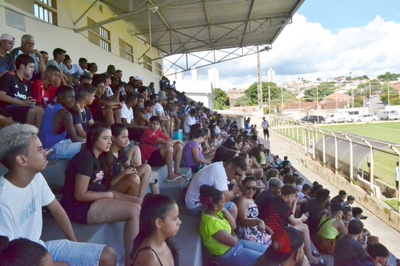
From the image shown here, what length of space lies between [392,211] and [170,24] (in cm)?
1010

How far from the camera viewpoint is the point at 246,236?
4184 millimetres

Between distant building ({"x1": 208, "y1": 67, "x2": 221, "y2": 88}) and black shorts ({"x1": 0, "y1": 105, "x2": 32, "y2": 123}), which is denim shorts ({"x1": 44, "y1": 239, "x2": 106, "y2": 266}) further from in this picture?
distant building ({"x1": 208, "y1": 67, "x2": 221, "y2": 88})

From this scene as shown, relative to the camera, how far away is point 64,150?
13.0 feet

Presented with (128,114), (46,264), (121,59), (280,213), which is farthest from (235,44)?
(46,264)

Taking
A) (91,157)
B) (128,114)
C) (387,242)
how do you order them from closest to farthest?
(91,157) < (128,114) < (387,242)

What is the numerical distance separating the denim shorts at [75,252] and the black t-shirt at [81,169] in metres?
0.70

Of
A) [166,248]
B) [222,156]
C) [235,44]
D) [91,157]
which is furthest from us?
[235,44]


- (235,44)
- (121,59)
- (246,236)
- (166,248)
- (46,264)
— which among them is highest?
(235,44)

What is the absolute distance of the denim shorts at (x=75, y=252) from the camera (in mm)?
2238

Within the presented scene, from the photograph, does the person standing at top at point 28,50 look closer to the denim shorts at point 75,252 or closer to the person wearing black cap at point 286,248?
the denim shorts at point 75,252

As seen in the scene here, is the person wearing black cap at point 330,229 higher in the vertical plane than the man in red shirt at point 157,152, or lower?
lower

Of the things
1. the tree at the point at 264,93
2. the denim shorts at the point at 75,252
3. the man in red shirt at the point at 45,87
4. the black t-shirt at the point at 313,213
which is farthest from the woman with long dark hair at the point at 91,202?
the tree at the point at 264,93

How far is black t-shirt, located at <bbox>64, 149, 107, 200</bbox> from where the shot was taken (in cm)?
299

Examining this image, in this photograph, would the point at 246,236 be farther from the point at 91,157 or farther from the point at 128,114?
the point at 128,114
